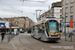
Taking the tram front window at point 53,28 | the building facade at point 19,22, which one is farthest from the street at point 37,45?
the building facade at point 19,22

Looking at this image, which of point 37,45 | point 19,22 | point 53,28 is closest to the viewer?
point 37,45

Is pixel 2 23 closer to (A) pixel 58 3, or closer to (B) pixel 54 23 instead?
(A) pixel 58 3

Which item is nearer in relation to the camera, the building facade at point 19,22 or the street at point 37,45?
the street at point 37,45

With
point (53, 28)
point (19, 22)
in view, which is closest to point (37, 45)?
point (53, 28)

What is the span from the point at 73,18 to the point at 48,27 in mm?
27588

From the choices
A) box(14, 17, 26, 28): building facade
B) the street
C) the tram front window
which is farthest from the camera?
box(14, 17, 26, 28): building facade

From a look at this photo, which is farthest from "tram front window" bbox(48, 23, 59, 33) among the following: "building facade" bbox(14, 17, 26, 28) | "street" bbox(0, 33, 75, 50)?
"building facade" bbox(14, 17, 26, 28)

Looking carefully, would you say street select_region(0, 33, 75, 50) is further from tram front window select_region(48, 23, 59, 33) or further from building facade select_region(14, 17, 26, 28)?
building facade select_region(14, 17, 26, 28)

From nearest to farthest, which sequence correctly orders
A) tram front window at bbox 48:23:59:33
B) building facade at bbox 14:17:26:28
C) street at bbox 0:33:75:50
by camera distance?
street at bbox 0:33:75:50, tram front window at bbox 48:23:59:33, building facade at bbox 14:17:26:28

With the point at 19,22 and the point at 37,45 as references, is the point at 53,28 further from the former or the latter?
the point at 19,22

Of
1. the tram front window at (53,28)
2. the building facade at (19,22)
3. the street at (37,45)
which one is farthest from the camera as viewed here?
the building facade at (19,22)

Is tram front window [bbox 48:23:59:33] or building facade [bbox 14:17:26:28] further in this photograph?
building facade [bbox 14:17:26:28]

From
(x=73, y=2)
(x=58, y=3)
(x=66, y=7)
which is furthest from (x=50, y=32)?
(x=58, y=3)

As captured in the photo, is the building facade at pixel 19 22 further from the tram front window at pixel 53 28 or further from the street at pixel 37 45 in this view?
the tram front window at pixel 53 28
